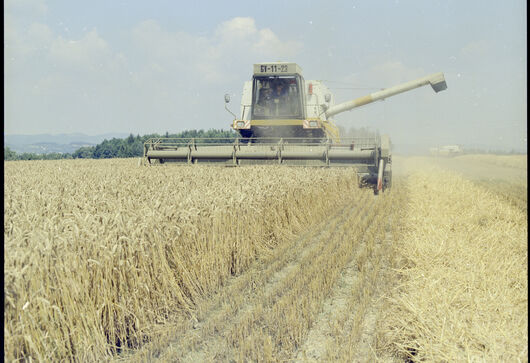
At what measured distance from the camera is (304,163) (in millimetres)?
10508

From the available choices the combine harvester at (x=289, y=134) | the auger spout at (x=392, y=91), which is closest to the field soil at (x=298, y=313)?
the combine harvester at (x=289, y=134)

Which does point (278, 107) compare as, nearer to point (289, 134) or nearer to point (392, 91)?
point (289, 134)

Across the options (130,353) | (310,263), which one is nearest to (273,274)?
(310,263)

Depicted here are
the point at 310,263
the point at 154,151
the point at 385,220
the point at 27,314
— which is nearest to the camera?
the point at 27,314

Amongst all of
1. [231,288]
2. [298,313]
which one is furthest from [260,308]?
[231,288]

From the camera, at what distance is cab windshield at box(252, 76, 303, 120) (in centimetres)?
1191

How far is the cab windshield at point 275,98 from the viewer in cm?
1191

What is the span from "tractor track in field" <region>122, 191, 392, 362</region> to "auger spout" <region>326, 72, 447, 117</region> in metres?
7.91

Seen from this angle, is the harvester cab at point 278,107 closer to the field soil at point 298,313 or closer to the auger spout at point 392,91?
the auger spout at point 392,91

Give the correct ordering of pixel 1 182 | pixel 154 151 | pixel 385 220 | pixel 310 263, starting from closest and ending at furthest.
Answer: pixel 1 182 → pixel 310 263 → pixel 385 220 → pixel 154 151

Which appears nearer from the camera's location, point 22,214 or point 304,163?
point 22,214

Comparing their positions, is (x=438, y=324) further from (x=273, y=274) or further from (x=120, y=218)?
(x=120, y=218)

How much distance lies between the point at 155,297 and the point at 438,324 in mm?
2052

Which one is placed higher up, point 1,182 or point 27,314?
point 1,182
